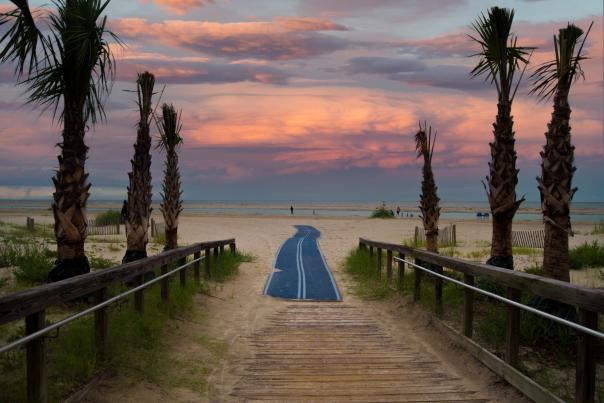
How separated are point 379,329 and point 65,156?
6.06 m

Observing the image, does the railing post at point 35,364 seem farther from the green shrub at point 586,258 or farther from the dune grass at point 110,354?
the green shrub at point 586,258

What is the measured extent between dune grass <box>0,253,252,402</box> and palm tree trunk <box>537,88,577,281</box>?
5.07 metres

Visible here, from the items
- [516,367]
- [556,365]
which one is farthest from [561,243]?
[516,367]

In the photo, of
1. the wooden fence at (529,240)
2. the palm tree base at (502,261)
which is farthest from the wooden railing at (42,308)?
the wooden fence at (529,240)

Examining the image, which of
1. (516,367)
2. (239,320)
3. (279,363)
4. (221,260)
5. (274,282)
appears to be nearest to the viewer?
(516,367)

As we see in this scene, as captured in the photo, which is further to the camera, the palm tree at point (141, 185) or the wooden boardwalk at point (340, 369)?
the palm tree at point (141, 185)

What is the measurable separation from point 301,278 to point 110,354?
33.2 ft

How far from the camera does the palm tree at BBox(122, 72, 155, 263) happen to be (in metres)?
13.8

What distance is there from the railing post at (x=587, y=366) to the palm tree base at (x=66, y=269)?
793 cm

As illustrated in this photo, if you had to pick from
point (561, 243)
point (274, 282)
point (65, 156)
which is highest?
point (65, 156)

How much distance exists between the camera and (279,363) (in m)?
7.38

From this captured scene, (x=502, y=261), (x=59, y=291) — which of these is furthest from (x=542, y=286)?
(x=502, y=261)

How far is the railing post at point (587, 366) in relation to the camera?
4.82 m

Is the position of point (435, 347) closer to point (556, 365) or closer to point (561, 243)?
point (556, 365)
